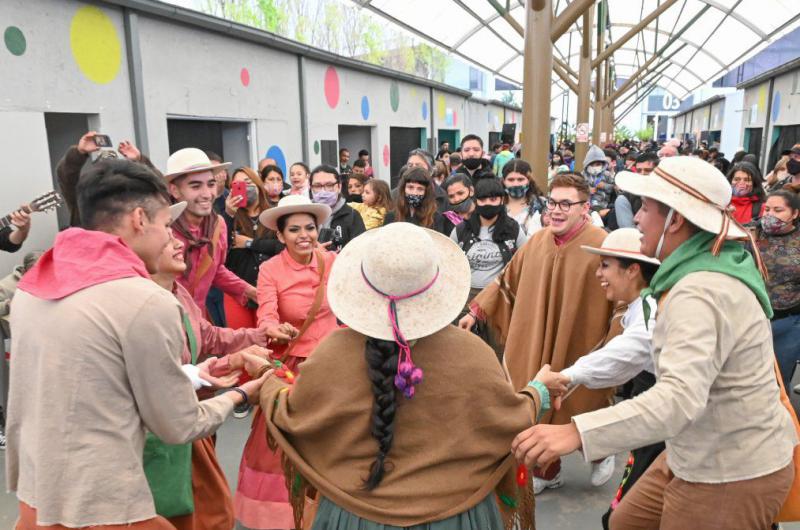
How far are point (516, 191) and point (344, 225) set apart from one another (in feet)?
5.09

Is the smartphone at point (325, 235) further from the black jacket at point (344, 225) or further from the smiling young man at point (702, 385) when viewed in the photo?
the smiling young man at point (702, 385)

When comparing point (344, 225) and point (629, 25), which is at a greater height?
point (629, 25)

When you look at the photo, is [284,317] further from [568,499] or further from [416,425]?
[568,499]

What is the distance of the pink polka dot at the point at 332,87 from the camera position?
33.8ft

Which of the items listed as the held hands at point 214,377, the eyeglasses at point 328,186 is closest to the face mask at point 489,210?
the eyeglasses at point 328,186

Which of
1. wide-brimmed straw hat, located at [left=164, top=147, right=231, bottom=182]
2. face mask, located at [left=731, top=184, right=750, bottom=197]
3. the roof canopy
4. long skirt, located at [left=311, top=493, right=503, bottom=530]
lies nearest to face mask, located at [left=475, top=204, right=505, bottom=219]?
wide-brimmed straw hat, located at [left=164, top=147, right=231, bottom=182]

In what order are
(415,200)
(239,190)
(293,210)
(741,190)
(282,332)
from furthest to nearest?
(741,190), (415,200), (239,190), (293,210), (282,332)

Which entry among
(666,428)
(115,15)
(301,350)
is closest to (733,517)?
(666,428)

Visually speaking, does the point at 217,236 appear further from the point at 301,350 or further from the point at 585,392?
the point at 585,392

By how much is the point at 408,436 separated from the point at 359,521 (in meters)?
0.28

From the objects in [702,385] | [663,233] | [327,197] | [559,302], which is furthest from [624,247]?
[327,197]

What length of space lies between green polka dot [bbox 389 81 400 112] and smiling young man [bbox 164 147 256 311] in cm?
1068

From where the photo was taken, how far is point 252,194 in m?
4.91

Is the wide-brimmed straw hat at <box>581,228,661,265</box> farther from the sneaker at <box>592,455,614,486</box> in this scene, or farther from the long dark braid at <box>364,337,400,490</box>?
the sneaker at <box>592,455,614,486</box>
